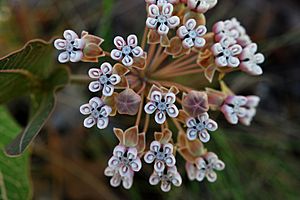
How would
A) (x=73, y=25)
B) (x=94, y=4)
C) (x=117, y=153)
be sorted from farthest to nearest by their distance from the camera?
(x=94, y=4)
(x=73, y=25)
(x=117, y=153)

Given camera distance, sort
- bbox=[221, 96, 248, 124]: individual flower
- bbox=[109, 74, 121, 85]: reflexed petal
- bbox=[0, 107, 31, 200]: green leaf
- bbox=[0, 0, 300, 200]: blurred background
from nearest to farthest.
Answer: bbox=[109, 74, 121, 85]: reflexed petal, bbox=[221, 96, 248, 124]: individual flower, bbox=[0, 107, 31, 200]: green leaf, bbox=[0, 0, 300, 200]: blurred background

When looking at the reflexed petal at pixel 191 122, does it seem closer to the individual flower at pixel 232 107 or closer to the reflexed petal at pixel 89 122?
the individual flower at pixel 232 107

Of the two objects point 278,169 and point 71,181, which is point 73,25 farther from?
point 278,169

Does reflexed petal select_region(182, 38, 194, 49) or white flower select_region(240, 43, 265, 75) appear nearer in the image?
reflexed petal select_region(182, 38, 194, 49)

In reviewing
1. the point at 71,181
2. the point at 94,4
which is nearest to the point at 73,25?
the point at 94,4

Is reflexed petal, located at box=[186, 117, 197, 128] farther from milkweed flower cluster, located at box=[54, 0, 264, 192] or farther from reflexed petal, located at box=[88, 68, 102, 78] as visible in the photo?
reflexed petal, located at box=[88, 68, 102, 78]

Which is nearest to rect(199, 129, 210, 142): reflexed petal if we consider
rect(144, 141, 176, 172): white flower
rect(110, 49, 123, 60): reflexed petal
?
rect(144, 141, 176, 172): white flower

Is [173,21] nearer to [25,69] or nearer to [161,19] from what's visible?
[161,19]
